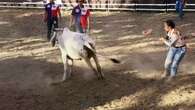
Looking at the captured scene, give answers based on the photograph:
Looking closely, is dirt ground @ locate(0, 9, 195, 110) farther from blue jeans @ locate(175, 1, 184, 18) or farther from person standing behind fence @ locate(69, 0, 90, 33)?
blue jeans @ locate(175, 1, 184, 18)

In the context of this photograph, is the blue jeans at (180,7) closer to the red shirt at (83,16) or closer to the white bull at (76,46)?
the red shirt at (83,16)

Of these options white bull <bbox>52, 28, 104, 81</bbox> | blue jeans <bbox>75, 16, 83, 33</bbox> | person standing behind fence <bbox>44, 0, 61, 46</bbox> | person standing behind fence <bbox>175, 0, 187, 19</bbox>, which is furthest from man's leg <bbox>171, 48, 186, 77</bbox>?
person standing behind fence <bbox>175, 0, 187, 19</bbox>

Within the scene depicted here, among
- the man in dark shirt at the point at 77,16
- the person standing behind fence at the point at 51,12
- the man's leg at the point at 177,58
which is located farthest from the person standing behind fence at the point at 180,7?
the man's leg at the point at 177,58

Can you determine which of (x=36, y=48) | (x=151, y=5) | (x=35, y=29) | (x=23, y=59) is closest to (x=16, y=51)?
(x=36, y=48)

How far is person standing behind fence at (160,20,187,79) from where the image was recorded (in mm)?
12602

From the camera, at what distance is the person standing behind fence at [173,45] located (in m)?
12.6

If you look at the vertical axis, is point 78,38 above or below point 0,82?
above

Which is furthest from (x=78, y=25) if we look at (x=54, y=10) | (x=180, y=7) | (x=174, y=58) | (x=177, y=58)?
(x=180, y=7)

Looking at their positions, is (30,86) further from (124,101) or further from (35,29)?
(35,29)

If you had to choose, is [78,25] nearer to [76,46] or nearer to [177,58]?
[76,46]

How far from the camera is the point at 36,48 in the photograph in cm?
2012

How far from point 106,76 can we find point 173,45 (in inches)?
91.0

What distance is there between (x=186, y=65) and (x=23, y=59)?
5.71 metres

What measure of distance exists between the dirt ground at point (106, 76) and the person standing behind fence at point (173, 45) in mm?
410
